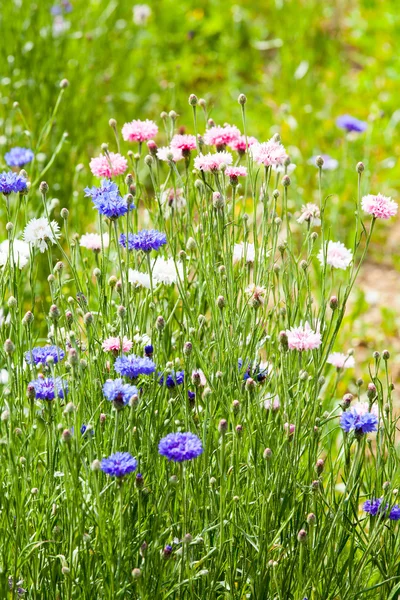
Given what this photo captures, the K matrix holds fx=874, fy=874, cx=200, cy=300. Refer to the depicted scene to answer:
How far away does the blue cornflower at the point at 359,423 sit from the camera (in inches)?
62.7

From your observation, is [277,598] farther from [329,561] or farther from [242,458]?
[242,458]

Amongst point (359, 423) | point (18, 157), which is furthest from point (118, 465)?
point (18, 157)

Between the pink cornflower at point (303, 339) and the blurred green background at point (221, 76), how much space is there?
148cm

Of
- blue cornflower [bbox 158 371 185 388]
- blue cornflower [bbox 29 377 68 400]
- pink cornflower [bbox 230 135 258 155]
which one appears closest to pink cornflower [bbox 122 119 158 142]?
pink cornflower [bbox 230 135 258 155]

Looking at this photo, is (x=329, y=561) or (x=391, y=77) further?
(x=391, y=77)

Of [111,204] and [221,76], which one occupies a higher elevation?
[221,76]

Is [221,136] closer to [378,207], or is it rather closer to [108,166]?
[108,166]

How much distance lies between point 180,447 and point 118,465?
10 cm

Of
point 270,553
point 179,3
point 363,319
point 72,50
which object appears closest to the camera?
point 270,553

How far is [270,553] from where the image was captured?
5.35 feet

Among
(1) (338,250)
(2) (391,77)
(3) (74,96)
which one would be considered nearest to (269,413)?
(1) (338,250)

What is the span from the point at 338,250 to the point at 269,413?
427 mm

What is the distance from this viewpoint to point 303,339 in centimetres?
163

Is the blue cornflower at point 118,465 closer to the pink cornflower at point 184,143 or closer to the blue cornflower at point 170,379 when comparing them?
the blue cornflower at point 170,379
